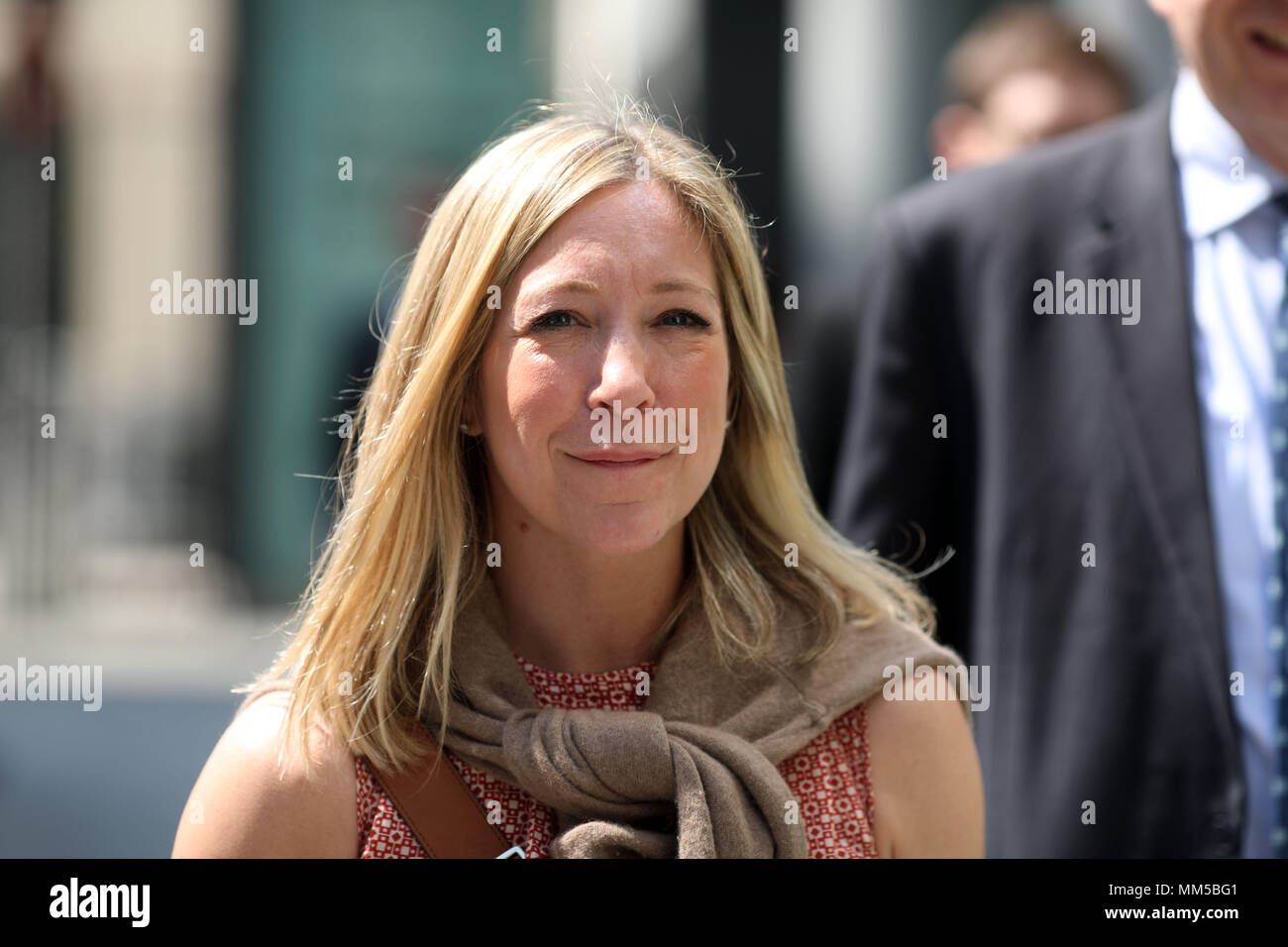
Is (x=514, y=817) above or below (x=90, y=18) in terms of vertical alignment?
below

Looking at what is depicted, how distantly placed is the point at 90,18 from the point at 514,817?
675 centimetres

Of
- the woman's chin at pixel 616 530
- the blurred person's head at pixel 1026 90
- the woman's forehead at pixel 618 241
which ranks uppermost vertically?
the blurred person's head at pixel 1026 90

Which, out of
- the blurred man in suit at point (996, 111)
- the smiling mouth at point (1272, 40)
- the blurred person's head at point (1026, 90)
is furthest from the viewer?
the blurred person's head at point (1026, 90)

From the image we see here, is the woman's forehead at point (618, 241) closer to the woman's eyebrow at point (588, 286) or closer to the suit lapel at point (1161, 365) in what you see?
the woman's eyebrow at point (588, 286)

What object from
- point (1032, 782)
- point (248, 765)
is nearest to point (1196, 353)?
point (1032, 782)

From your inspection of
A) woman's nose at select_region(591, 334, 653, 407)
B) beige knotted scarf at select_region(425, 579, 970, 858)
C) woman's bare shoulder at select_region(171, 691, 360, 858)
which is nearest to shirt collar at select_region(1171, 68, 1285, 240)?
beige knotted scarf at select_region(425, 579, 970, 858)

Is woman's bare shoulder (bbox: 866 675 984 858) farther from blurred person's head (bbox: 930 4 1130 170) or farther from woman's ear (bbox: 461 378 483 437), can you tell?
blurred person's head (bbox: 930 4 1130 170)

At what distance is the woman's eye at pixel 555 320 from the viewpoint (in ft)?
6.22

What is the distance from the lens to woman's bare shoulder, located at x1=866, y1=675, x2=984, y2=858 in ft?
6.75

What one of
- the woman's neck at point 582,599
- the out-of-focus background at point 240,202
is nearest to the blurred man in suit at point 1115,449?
the woman's neck at point 582,599

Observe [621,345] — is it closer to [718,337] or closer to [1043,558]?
[718,337]

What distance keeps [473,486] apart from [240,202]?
237 inches

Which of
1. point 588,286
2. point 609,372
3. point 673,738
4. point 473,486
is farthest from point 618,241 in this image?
point 673,738

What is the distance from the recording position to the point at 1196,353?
2572mm
